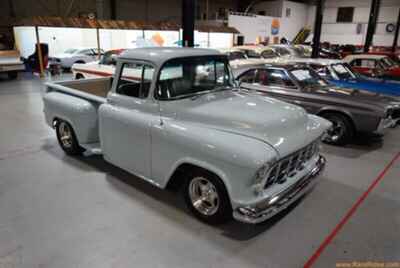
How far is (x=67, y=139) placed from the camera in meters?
4.82

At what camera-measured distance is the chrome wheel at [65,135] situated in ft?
15.4

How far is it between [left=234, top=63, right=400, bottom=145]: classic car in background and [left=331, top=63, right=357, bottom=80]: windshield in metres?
1.30

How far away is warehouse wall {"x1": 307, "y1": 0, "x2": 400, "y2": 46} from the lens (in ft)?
95.0

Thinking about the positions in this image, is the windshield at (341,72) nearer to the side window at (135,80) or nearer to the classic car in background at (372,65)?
the classic car in background at (372,65)

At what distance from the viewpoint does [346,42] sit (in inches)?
1251

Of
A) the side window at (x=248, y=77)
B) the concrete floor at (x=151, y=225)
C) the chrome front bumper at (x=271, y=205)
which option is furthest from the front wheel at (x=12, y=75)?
the chrome front bumper at (x=271, y=205)

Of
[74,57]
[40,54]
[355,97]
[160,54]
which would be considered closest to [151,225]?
[160,54]

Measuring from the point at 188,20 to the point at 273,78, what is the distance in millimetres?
2392

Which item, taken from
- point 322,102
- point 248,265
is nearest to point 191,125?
point 248,265

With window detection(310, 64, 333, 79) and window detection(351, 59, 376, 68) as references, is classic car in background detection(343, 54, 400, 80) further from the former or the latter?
window detection(310, 64, 333, 79)

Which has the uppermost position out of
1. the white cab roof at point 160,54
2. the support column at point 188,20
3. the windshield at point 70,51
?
the support column at point 188,20

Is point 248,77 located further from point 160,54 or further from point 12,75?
point 12,75

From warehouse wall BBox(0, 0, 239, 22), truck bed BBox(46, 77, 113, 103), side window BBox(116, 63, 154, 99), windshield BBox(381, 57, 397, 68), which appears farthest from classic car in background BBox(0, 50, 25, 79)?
windshield BBox(381, 57, 397, 68)

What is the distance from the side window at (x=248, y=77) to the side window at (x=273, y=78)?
115mm
